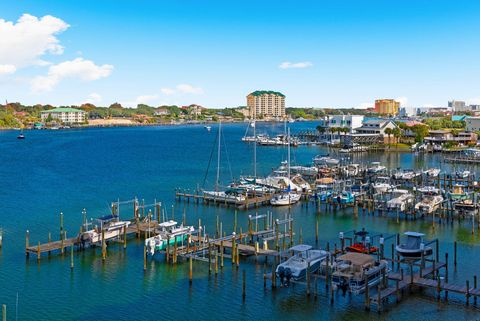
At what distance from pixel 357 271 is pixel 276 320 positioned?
4.31 metres

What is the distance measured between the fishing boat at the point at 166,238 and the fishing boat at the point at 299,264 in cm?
651

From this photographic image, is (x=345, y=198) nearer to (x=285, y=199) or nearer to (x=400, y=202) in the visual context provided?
(x=400, y=202)

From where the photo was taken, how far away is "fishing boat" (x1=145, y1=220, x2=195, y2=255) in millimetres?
30328

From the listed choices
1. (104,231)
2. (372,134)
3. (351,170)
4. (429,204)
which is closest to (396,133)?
(372,134)

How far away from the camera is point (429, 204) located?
4062 centimetres

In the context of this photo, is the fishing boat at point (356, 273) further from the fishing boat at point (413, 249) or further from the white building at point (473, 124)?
the white building at point (473, 124)

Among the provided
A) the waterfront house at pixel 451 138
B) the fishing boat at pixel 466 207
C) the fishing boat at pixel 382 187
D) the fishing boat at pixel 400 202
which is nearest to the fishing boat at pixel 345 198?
the fishing boat at pixel 400 202

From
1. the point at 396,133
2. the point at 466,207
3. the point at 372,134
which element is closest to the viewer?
the point at 466,207

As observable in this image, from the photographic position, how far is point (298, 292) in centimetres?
2539

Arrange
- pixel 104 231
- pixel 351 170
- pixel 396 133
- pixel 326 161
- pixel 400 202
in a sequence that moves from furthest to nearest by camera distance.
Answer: pixel 396 133 < pixel 326 161 < pixel 351 170 < pixel 400 202 < pixel 104 231

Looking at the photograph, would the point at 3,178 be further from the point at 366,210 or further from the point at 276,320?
the point at 276,320

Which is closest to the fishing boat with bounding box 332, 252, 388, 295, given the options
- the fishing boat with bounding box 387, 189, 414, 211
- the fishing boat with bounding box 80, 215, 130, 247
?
the fishing boat with bounding box 80, 215, 130, 247

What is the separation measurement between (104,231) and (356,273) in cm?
1525

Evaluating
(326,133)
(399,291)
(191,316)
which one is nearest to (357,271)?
(399,291)
